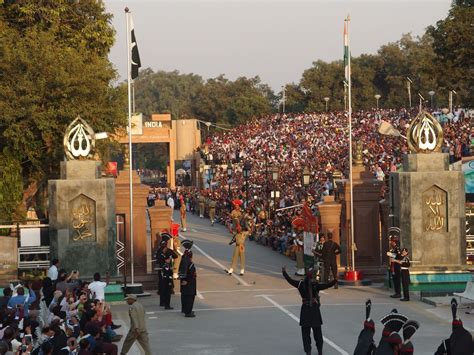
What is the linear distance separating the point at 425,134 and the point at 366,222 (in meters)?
4.25

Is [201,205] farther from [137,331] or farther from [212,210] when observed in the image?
[137,331]

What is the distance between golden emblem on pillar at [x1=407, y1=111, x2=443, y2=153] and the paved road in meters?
3.68

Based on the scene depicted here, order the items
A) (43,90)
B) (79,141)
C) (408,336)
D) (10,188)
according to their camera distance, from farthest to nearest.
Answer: (43,90) < (10,188) < (79,141) < (408,336)

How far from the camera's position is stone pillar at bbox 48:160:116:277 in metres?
27.0

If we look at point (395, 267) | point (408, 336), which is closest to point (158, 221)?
point (395, 267)

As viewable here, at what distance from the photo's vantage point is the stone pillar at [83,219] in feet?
88.7

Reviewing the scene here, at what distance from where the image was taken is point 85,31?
43.2 m

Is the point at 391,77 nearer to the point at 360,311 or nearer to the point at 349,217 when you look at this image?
the point at 349,217

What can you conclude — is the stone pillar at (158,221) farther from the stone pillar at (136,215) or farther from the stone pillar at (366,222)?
the stone pillar at (366,222)

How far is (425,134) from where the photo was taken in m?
27.1

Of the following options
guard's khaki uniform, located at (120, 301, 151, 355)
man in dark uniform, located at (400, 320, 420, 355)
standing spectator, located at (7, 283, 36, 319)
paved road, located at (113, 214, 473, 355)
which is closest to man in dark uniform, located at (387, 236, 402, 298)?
paved road, located at (113, 214, 473, 355)

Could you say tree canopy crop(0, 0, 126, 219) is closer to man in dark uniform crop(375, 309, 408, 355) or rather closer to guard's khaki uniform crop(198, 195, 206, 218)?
guard's khaki uniform crop(198, 195, 206, 218)

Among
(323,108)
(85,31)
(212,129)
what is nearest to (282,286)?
(85,31)

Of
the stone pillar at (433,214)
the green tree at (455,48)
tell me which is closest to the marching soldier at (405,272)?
the stone pillar at (433,214)
